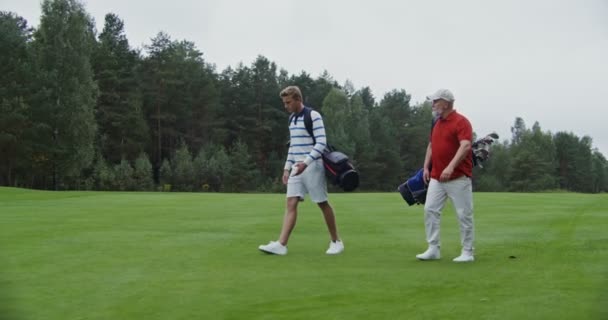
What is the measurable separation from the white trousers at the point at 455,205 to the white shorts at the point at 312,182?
1.40m

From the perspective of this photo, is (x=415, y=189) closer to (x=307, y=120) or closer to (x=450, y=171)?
(x=450, y=171)

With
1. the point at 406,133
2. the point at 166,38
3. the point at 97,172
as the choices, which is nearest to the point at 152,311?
the point at 97,172

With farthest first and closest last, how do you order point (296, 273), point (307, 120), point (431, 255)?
point (307, 120) < point (431, 255) < point (296, 273)

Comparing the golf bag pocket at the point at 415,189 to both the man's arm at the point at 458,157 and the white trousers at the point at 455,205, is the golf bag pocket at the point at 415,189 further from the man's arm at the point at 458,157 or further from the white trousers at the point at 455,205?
the man's arm at the point at 458,157

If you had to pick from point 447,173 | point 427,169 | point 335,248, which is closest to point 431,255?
point 447,173

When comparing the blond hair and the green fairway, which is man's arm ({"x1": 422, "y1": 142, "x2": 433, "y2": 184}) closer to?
the green fairway

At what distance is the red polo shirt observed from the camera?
7.95 meters

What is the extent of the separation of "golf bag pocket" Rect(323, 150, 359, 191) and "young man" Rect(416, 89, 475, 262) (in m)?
0.99

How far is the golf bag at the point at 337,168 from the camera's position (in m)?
8.57

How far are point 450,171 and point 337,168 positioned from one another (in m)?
1.53

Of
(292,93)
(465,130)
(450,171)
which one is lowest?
(450,171)

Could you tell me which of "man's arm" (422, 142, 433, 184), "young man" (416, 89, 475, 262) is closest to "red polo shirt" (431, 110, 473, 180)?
"young man" (416, 89, 475, 262)

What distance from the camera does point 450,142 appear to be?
8086mm

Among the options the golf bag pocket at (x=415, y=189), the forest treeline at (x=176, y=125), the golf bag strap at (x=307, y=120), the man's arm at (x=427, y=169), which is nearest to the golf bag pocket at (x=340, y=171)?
the golf bag strap at (x=307, y=120)
